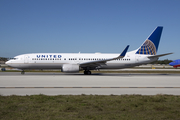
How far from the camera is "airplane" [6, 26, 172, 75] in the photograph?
87.6 ft

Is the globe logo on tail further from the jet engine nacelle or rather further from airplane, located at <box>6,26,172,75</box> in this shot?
the jet engine nacelle

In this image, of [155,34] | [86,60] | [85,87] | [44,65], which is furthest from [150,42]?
[85,87]

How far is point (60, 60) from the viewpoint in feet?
90.8

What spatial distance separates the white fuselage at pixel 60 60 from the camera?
27.2 meters

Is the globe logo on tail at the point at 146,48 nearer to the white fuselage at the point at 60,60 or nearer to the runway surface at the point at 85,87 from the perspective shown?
the white fuselage at the point at 60,60

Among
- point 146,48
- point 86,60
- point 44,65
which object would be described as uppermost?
point 146,48

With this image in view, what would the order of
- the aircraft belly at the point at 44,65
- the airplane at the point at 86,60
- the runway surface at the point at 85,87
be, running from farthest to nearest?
the aircraft belly at the point at 44,65
the airplane at the point at 86,60
the runway surface at the point at 85,87

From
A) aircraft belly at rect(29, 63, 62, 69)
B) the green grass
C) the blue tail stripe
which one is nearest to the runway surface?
the green grass

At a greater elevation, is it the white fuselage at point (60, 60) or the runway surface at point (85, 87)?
the white fuselage at point (60, 60)

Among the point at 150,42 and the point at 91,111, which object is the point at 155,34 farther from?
the point at 91,111

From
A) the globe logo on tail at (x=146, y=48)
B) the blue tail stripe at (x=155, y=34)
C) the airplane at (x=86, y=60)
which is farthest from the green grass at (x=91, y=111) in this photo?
the blue tail stripe at (x=155, y=34)

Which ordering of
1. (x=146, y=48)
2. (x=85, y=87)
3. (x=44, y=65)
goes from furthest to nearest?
(x=146, y=48) → (x=44, y=65) → (x=85, y=87)

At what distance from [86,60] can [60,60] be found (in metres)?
4.18

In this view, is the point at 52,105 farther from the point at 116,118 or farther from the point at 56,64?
the point at 56,64
